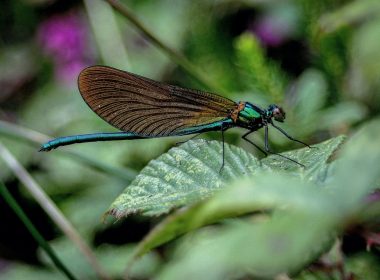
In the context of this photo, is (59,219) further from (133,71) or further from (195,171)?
(133,71)

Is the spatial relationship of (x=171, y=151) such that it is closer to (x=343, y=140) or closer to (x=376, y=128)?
(x=343, y=140)

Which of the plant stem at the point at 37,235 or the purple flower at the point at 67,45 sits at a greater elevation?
the purple flower at the point at 67,45

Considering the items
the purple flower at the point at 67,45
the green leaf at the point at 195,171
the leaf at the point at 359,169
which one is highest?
the purple flower at the point at 67,45

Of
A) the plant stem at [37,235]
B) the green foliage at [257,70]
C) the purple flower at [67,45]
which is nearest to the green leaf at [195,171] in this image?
the plant stem at [37,235]

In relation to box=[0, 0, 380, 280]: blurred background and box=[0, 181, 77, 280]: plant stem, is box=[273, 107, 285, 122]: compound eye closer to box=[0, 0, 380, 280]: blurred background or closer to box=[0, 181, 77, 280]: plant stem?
box=[0, 0, 380, 280]: blurred background

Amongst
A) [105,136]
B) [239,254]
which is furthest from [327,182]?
[105,136]

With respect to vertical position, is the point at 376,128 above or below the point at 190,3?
below

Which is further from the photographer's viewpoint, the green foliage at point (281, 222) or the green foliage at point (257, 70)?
the green foliage at point (257, 70)

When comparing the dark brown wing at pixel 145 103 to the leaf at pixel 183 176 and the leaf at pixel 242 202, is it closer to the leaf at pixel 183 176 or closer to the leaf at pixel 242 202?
the leaf at pixel 183 176
